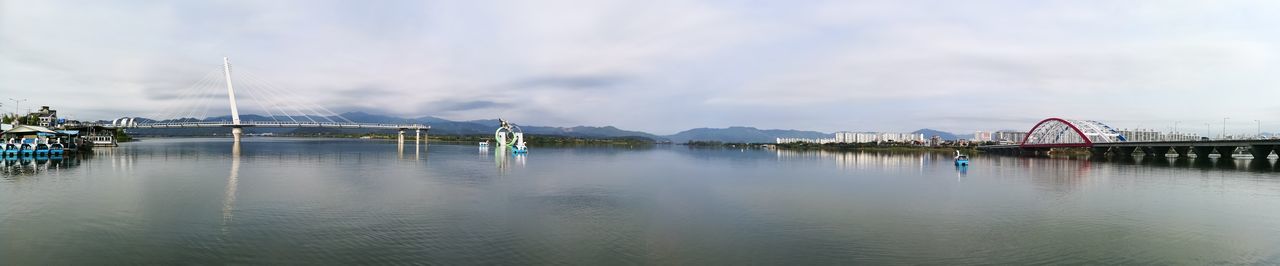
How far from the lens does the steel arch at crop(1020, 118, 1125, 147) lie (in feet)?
228

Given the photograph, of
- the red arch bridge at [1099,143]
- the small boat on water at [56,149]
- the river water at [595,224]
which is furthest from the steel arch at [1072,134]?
the small boat on water at [56,149]

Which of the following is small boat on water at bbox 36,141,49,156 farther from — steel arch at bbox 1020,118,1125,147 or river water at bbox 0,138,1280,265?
steel arch at bbox 1020,118,1125,147

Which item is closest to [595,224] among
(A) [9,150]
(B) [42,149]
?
(A) [9,150]

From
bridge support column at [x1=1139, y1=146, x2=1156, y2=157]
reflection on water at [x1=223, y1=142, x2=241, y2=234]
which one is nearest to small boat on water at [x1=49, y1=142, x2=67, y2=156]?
reflection on water at [x1=223, y1=142, x2=241, y2=234]

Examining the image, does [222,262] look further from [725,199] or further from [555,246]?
[725,199]

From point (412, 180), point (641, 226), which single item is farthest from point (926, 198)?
point (412, 180)

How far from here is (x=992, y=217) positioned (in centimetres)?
1384

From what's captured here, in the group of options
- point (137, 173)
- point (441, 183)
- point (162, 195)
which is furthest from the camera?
point (137, 173)

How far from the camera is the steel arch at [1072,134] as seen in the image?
228ft

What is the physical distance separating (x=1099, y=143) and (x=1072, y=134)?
6659 millimetres

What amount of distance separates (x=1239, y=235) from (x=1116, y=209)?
4.16 m

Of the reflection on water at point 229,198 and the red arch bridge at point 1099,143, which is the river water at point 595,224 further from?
the red arch bridge at point 1099,143

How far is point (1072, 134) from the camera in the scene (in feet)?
241

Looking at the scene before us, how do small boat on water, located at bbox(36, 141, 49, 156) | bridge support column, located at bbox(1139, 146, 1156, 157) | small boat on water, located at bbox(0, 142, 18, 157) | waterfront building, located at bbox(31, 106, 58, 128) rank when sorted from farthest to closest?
bridge support column, located at bbox(1139, 146, 1156, 157), waterfront building, located at bbox(31, 106, 58, 128), small boat on water, located at bbox(36, 141, 49, 156), small boat on water, located at bbox(0, 142, 18, 157)
